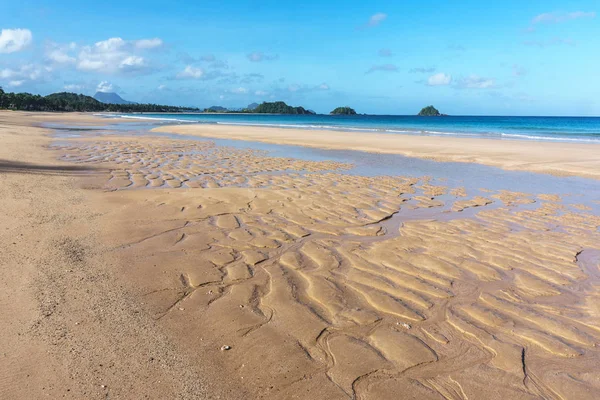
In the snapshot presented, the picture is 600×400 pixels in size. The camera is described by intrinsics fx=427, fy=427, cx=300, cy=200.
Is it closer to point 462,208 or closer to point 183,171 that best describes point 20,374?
point 462,208

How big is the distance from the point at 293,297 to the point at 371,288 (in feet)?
3.11

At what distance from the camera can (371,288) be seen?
194 inches

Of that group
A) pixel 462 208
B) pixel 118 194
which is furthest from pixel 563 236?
pixel 118 194

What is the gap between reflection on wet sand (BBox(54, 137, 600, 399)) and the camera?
3373mm

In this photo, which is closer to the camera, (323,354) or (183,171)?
(323,354)

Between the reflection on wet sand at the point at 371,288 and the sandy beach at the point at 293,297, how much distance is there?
2cm

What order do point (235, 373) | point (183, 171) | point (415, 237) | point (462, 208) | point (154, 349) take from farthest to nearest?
point (183, 171), point (462, 208), point (415, 237), point (154, 349), point (235, 373)

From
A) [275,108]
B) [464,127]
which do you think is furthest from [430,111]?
[464,127]

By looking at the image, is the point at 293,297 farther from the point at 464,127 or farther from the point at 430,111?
the point at 430,111

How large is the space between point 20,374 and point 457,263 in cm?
502

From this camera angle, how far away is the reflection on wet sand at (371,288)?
3.37 meters

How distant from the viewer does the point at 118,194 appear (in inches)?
378

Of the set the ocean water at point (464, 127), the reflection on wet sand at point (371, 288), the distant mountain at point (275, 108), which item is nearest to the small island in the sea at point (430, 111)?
the distant mountain at point (275, 108)

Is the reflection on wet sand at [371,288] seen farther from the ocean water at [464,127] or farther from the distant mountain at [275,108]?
the distant mountain at [275,108]
